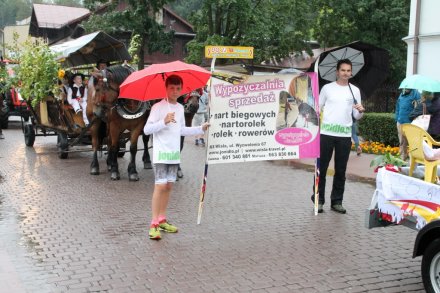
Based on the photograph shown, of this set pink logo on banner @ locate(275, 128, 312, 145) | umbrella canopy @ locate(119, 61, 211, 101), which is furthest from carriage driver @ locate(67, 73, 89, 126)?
pink logo on banner @ locate(275, 128, 312, 145)

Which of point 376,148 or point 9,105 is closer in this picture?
point 376,148

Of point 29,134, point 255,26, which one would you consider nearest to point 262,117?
point 29,134

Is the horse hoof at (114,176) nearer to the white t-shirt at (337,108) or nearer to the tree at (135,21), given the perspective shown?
the white t-shirt at (337,108)

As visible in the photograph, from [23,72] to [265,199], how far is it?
7.22 metres

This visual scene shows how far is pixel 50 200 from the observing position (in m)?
8.20

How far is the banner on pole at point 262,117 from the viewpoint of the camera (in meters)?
6.49

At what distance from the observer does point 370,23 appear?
27.8m

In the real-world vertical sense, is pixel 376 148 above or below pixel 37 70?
below

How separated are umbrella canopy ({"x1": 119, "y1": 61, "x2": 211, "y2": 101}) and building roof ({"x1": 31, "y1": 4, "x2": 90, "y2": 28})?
46.5 meters

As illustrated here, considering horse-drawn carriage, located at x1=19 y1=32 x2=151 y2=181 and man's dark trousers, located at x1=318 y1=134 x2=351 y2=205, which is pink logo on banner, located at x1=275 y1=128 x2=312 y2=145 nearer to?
man's dark trousers, located at x1=318 y1=134 x2=351 y2=205

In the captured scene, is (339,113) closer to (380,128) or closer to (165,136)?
(165,136)

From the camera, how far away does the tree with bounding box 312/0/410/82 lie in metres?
26.7

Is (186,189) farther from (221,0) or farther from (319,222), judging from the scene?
(221,0)

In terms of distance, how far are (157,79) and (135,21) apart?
76.5 ft
